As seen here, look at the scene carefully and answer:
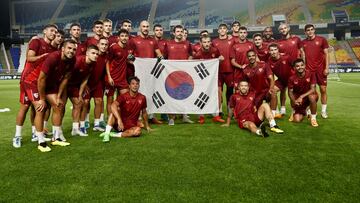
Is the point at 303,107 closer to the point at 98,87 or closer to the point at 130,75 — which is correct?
the point at 130,75

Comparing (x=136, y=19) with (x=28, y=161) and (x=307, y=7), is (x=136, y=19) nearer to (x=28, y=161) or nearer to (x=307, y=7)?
(x=307, y=7)

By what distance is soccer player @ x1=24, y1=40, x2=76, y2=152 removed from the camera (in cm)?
436

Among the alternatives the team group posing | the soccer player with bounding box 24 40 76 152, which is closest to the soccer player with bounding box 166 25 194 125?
the team group posing

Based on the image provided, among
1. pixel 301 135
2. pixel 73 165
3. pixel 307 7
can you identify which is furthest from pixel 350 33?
pixel 73 165

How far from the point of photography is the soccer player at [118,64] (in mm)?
5977

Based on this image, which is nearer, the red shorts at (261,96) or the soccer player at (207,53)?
the red shorts at (261,96)

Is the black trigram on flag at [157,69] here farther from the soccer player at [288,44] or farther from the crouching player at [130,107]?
the soccer player at [288,44]

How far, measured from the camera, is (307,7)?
4269 cm

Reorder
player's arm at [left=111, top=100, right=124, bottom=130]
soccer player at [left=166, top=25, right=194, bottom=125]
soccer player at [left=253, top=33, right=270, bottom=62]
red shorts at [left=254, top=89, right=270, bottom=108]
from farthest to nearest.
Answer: soccer player at [left=253, top=33, right=270, bottom=62], soccer player at [left=166, top=25, right=194, bottom=125], red shorts at [left=254, top=89, right=270, bottom=108], player's arm at [left=111, top=100, right=124, bottom=130]

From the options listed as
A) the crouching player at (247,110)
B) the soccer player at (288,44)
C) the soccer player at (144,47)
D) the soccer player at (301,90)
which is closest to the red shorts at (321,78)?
the soccer player at (288,44)

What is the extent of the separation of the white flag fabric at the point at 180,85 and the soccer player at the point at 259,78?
688 mm

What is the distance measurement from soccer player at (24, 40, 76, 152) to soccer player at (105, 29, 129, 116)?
47.6 inches

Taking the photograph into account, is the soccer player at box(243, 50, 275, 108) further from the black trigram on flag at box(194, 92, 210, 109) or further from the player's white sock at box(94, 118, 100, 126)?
the player's white sock at box(94, 118, 100, 126)

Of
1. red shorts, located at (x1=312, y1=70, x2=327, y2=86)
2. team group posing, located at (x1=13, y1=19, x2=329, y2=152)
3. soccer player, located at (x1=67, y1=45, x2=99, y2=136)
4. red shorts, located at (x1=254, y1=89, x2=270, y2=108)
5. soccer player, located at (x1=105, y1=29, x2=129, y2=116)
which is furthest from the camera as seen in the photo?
red shorts, located at (x1=312, y1=70, x2=327, y2=86)
